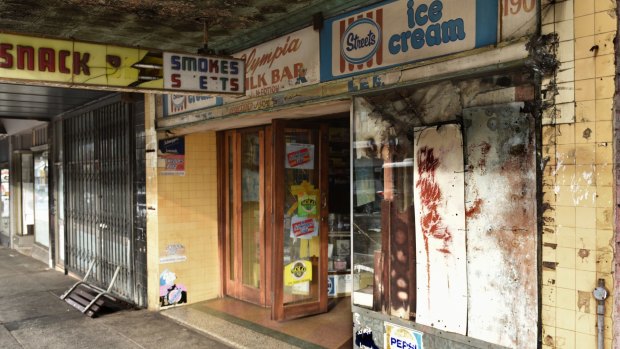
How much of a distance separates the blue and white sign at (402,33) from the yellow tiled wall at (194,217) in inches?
130

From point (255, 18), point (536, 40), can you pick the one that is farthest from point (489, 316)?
point (255, 18)

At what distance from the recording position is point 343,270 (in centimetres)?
694

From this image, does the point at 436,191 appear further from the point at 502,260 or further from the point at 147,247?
the point at 147,247

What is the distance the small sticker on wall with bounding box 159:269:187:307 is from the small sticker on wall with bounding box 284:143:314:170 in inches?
93.9

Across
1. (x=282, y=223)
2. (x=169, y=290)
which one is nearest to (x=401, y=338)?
(x=282, y=223)

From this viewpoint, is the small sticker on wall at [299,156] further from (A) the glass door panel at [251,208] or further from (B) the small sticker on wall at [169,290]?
(B) the small sticker on wall at [169,290]

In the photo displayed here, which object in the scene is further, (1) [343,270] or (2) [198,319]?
(1) [343,270]

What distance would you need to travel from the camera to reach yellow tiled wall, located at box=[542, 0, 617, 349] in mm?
2672

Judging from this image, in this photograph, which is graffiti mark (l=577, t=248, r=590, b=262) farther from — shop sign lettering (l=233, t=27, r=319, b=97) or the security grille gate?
the security grille gate

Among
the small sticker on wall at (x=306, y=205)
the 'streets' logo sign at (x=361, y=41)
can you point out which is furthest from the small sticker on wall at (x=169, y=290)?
the 'streets' logo sign at (x=361, y=41)

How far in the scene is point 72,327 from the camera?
625 centimetres

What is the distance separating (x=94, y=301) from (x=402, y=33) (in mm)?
5678

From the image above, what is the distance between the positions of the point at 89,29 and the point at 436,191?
12.8 feet

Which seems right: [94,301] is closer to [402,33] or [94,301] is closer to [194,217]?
[194,217]
